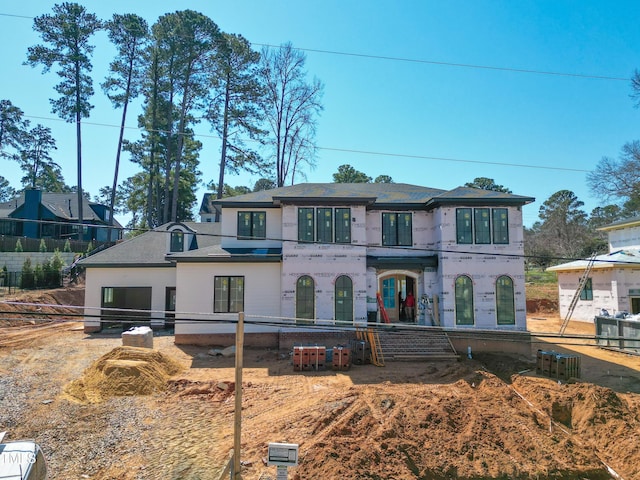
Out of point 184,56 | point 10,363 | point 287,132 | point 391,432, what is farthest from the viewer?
point 287,132

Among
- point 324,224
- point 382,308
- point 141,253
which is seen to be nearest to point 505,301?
point 382,308

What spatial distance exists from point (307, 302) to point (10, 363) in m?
12.6

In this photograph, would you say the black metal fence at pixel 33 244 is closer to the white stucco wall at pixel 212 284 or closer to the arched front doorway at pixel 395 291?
the white stucco wall at pixel 212 284

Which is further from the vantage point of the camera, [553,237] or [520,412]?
[553,237]

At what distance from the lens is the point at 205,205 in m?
56.2

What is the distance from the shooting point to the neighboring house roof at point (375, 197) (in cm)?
1919

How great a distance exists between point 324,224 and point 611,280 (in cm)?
2064

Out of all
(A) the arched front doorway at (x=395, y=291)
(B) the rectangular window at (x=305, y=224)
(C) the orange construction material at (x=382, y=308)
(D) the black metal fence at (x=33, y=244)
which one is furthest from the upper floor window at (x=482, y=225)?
(D) the black metal fence at (x=33, y=244)

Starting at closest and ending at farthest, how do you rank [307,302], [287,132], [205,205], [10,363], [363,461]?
[363,461] < [10,363] < [307,302] < [287,132] < [205,205]

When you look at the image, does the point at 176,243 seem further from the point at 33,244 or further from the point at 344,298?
the point at 33,244

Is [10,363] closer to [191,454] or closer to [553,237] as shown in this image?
[191,454]

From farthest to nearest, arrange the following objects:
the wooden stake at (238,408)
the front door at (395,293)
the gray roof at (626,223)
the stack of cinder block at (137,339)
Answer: the gray roof at (626,223), the front door at (395,293), the stack of cinder block at (137,339), the wooden stake at (238,408)

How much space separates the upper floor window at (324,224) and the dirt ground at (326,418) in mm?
6526

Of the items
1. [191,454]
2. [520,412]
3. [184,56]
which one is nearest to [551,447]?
[520,412]
